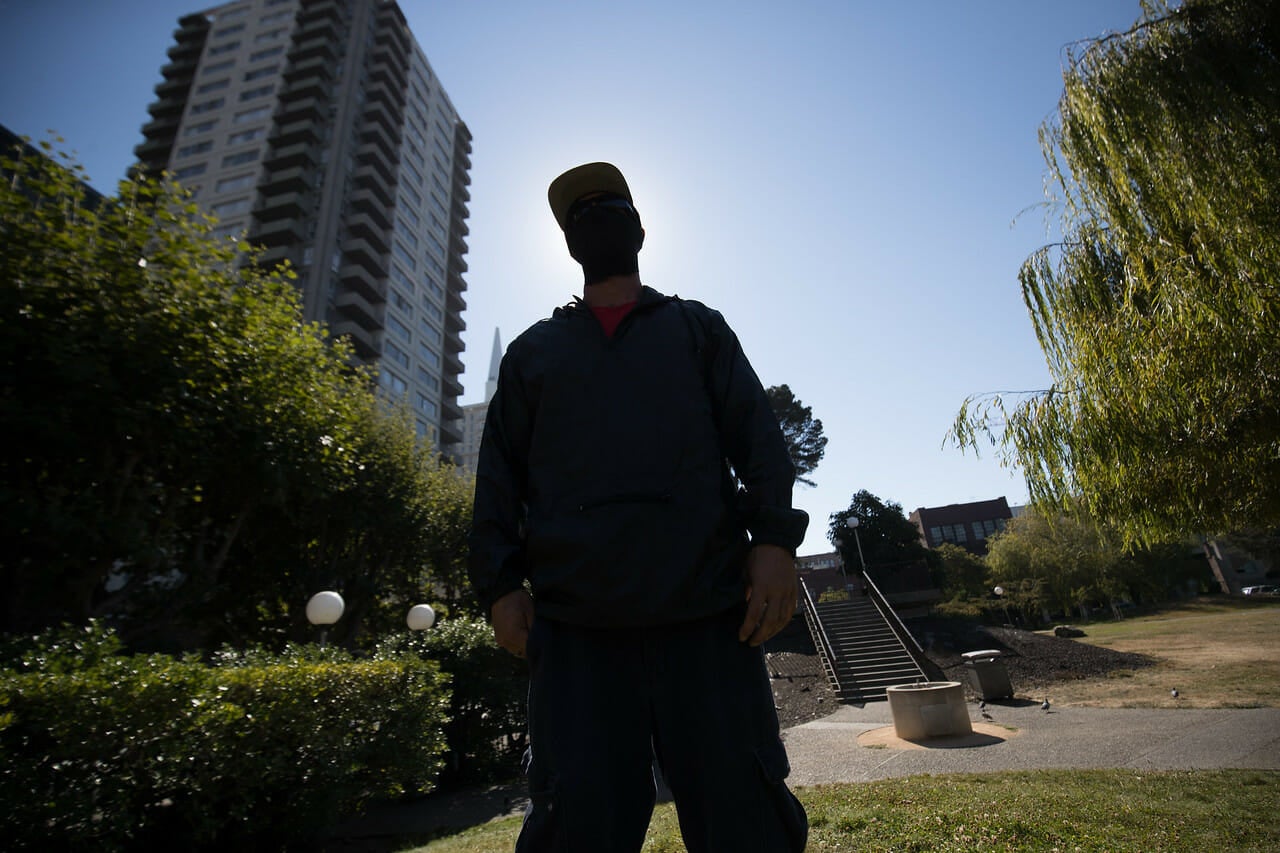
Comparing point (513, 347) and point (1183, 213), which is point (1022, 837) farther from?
point (1183, 213)

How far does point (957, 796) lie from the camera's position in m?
4.84

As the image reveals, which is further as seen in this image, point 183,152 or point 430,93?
point 430,93

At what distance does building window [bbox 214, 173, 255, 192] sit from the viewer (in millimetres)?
47031

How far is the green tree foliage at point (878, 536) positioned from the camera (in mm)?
35219

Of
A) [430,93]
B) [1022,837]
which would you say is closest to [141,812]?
[1022,837]

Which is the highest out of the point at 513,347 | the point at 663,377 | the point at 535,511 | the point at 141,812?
the point at 513,347

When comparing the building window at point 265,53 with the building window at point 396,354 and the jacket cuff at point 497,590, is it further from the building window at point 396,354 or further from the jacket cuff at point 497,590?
the jacket cuff at point 497,590

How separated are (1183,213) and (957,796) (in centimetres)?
592

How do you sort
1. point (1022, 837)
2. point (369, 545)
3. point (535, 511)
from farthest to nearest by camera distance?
1. point (369, 545)
2. point (1022, 837)
3. point (535, 511)

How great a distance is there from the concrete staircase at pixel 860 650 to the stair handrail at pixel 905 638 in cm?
7

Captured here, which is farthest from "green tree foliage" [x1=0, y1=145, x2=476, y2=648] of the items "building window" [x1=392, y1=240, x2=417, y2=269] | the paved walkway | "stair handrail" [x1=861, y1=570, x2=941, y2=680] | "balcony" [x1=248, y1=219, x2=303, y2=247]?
"building window" [x1=392, y1=240, x2=417, y2=269]

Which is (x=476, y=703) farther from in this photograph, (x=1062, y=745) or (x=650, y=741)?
(x=650, y=741)

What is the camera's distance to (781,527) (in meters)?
1.67

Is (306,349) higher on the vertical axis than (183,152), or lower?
lower
